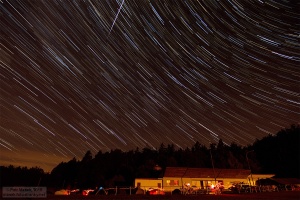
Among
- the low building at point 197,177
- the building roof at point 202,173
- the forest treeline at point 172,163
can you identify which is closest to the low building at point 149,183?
the low building at point 197,177

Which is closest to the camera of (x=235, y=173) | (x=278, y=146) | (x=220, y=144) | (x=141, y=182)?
(x=141, y=182)

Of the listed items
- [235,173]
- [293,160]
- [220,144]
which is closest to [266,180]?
[235,173]

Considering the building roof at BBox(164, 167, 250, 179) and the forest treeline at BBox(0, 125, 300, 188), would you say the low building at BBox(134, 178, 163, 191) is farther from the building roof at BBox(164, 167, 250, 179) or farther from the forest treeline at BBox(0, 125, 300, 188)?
the forest treeline at BBox(0, 125, 300, 188)

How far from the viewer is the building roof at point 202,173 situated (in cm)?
4800

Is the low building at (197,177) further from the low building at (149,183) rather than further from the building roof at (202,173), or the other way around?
the low building at (149,183)

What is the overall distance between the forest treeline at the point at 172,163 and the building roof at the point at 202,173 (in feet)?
60.4

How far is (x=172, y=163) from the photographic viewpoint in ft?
301

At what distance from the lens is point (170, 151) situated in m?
127

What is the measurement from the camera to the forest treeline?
8715 centimetres

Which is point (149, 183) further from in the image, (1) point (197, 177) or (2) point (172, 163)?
(2) point (172, 163)

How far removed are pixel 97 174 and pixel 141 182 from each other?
48070 millimetres

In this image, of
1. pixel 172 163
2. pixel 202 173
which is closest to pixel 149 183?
pixel 202 173

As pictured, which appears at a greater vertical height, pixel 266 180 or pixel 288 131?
pixel 288 131

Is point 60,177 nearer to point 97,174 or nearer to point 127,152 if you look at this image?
point 127,152
